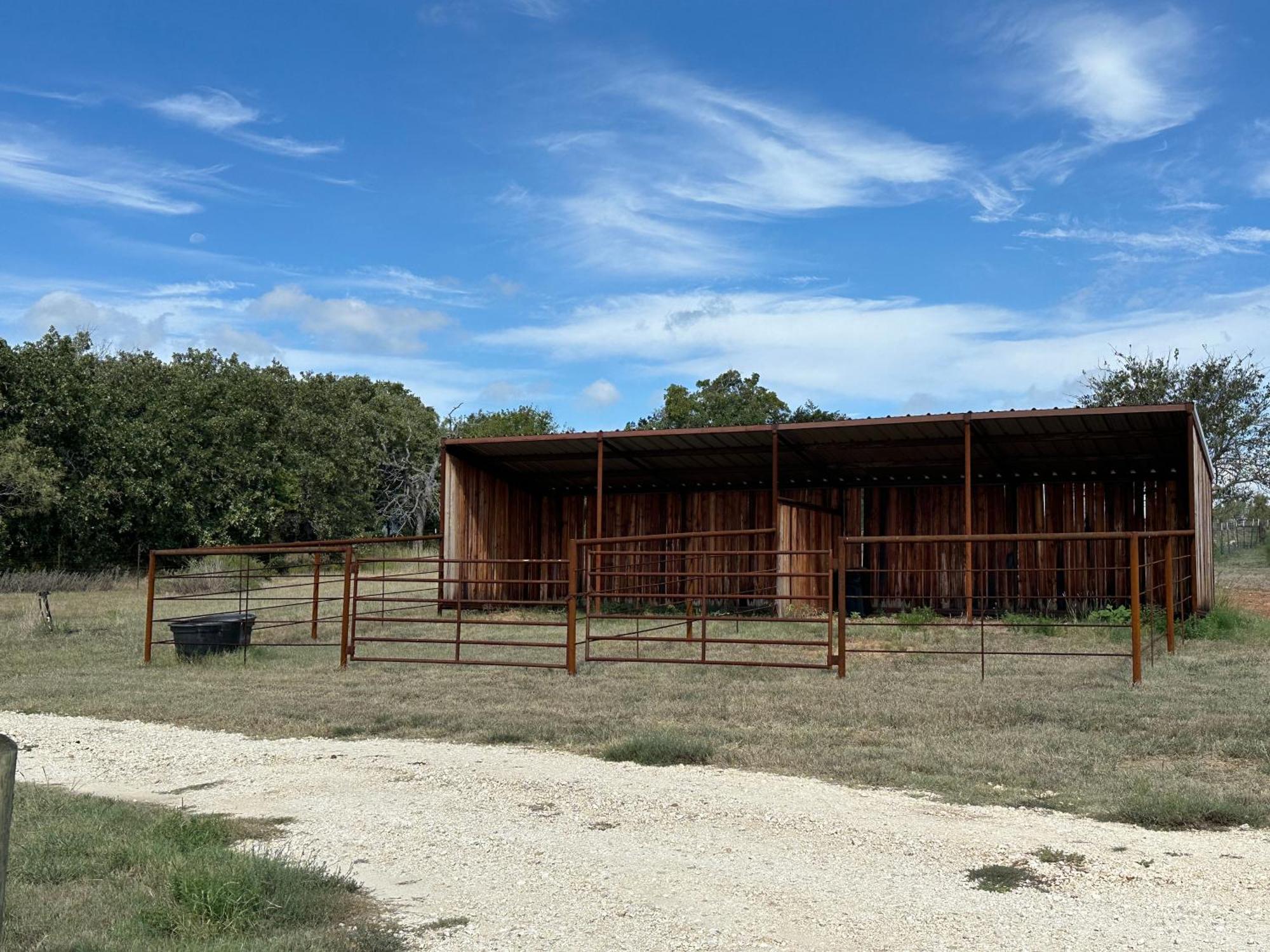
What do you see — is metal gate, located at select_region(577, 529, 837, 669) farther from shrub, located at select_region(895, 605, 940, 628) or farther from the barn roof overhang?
the barn roof overhang

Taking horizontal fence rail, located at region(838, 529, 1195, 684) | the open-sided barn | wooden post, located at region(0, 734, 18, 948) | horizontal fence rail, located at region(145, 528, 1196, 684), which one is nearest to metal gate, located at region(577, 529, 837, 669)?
horizontal fence rail, located at region(145, 528, 1196, 684)

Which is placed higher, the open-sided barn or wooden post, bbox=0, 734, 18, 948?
the open-sided barn

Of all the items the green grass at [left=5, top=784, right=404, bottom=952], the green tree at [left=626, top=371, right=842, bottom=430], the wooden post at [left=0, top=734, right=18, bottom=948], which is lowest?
the green grass at [left=5, top=784, right=404, bottom=952]

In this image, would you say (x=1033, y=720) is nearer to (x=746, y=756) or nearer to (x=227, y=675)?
(x=746, y=756)

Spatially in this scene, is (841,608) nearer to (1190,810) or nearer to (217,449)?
(1190,810)

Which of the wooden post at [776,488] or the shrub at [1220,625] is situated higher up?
the wooden post at [776,488]

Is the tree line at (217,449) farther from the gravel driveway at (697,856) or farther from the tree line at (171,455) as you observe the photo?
the gravel driveway at (697,856)

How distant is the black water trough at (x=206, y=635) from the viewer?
13.1 m

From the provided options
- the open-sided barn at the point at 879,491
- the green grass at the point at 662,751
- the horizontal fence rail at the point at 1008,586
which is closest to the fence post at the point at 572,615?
the green grass at the point at 662,751

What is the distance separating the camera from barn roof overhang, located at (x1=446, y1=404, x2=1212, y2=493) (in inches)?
637

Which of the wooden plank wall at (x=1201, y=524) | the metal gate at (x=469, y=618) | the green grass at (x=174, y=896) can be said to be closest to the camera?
the green grass at (x=174, y=896)

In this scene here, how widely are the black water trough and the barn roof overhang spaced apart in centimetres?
616

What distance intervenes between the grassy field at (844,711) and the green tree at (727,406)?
3436 centimetres

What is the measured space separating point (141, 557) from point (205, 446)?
11.6ft
